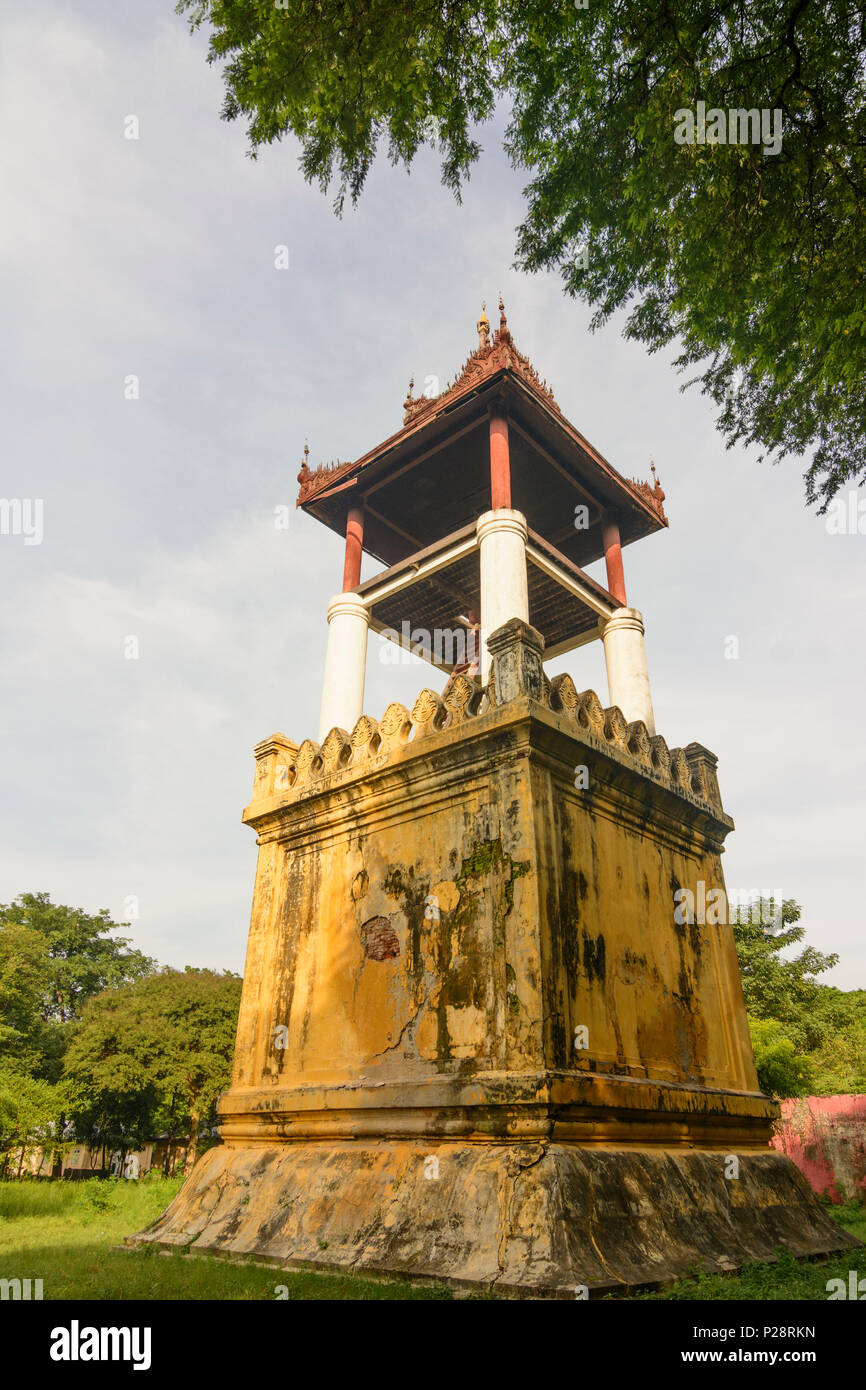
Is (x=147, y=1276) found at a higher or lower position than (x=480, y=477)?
lower

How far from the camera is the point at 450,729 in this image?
21.5ft

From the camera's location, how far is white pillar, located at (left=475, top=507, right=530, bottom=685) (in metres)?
13.2

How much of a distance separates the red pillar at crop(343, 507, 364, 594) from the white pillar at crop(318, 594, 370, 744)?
22.0 inches

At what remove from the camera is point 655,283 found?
6723mm

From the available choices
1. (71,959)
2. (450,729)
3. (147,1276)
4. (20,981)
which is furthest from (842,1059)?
(71,959)

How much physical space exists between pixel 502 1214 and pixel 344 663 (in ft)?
38.3

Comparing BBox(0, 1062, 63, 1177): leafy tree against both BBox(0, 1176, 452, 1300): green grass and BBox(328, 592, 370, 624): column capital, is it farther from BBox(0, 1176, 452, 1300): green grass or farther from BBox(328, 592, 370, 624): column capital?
BBox(328, 592, 370, 624): column capital

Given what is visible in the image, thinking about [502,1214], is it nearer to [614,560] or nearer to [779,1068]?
[614,560]

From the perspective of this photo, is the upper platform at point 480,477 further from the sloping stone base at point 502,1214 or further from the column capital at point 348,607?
the sloping stone base at point 502,1214

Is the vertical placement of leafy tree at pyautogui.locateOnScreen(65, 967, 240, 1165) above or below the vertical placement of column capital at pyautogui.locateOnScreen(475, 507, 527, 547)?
below

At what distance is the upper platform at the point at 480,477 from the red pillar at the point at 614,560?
30 cm

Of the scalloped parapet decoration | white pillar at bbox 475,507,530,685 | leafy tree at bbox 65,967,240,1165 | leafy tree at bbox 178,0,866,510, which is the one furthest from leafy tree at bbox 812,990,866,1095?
leafy tree at bbox 178,0,866,510

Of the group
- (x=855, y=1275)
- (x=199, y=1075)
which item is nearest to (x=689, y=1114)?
(x=855, y=1275)
